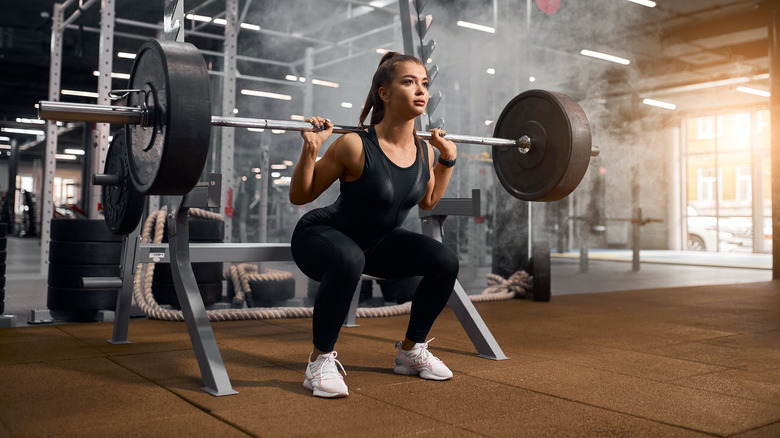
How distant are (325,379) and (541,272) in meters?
2.39

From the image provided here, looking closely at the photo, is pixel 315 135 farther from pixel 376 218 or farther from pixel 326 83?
pixel 326 83

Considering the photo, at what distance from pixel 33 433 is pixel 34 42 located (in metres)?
9.88

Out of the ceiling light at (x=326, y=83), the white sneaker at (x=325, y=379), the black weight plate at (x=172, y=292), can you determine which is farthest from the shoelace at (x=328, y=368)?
the ceiling light at (x=326, y=83)

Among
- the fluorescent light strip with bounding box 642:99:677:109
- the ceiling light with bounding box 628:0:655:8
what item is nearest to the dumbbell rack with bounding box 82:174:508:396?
the ceiling light with bounding box 628:0:655:8

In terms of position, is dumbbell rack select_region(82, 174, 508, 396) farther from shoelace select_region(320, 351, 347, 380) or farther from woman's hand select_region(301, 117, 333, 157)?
woman's hand select_region(301, 117, 333, 157)

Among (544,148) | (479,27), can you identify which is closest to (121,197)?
(544,148)

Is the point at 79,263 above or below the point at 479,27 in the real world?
below

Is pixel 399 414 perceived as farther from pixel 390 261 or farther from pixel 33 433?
pixel 33 433

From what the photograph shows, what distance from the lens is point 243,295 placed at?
3.40 metres

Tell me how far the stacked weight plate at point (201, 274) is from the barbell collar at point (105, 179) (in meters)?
1.10

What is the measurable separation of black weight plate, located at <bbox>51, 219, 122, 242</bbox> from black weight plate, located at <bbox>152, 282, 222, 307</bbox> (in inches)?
14.3

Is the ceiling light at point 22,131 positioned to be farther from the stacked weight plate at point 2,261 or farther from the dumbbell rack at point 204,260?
the dumbbell rack at point 204,260

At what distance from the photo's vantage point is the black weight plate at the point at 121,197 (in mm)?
1882

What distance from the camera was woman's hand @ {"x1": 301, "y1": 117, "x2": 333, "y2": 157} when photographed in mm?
1538
